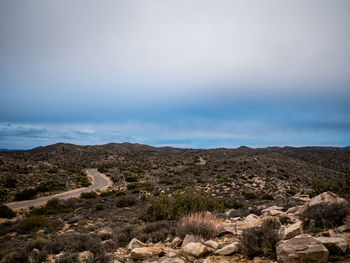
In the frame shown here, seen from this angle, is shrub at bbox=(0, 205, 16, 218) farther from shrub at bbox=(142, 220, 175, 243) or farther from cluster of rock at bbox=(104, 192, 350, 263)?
cluster of rock at bbox=(104, 192, 350, 263)

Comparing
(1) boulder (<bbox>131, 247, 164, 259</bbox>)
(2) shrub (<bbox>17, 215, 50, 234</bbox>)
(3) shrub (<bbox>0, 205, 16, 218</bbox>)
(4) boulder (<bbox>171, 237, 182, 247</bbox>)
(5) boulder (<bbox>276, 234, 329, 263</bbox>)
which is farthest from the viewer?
(3) shrub (<bbox>0, 205, 16, 218</bbox>)

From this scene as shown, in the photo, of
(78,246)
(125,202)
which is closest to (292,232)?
(78,246)

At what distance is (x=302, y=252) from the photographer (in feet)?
10.6

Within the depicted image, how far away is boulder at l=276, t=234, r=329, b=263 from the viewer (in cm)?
318

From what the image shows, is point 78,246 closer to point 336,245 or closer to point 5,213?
point 336,245

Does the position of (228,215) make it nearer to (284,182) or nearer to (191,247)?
(191,247)

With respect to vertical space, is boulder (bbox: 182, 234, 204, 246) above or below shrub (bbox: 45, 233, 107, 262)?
above

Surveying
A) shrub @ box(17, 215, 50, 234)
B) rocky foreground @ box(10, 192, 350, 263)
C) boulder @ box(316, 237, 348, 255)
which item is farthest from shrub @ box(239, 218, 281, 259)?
shrub @ box(17, 215, 50, 234)

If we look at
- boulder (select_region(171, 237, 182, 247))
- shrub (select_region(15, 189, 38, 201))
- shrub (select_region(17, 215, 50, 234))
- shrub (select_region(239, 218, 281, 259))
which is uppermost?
shrub (select_region(239, 218, 281, 259))

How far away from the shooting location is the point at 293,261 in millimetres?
3246

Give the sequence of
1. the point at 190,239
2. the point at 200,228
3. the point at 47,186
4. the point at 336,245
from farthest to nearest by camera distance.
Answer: the point at 47,186
the point at 200,228
the point at 190,239
the point at 336,245

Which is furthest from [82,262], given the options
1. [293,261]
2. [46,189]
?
[46,189]

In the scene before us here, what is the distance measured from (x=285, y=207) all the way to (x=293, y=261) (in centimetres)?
735

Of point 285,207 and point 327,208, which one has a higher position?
point 327,208
